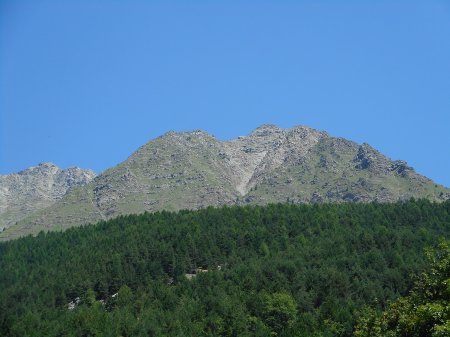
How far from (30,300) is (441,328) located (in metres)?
164

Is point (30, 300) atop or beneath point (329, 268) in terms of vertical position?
atop

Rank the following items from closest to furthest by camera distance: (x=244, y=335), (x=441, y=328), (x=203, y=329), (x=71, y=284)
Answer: (x=441, y=328), (x=244, y=335), (x=203, y=329), (x=71, y=284)

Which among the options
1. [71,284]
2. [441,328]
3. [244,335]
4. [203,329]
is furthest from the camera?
[71,284]

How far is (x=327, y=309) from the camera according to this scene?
144 m

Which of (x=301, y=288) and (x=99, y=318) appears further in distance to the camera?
(x=301, y=288)

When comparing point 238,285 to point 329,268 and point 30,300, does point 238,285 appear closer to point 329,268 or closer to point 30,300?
point 329,268

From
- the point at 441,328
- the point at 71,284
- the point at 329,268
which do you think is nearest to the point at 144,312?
the point at 71,284

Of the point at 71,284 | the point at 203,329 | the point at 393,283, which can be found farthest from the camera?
the point at 71,284

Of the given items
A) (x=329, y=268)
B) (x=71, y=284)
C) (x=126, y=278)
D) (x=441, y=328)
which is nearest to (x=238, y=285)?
(x=329, y=268)

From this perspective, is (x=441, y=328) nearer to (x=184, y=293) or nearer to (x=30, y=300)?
(x=184, y=293)

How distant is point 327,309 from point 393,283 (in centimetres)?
3438

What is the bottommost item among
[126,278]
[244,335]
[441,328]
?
[441,328]

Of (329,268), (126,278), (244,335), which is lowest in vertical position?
(244,335)

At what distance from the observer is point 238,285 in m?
173
